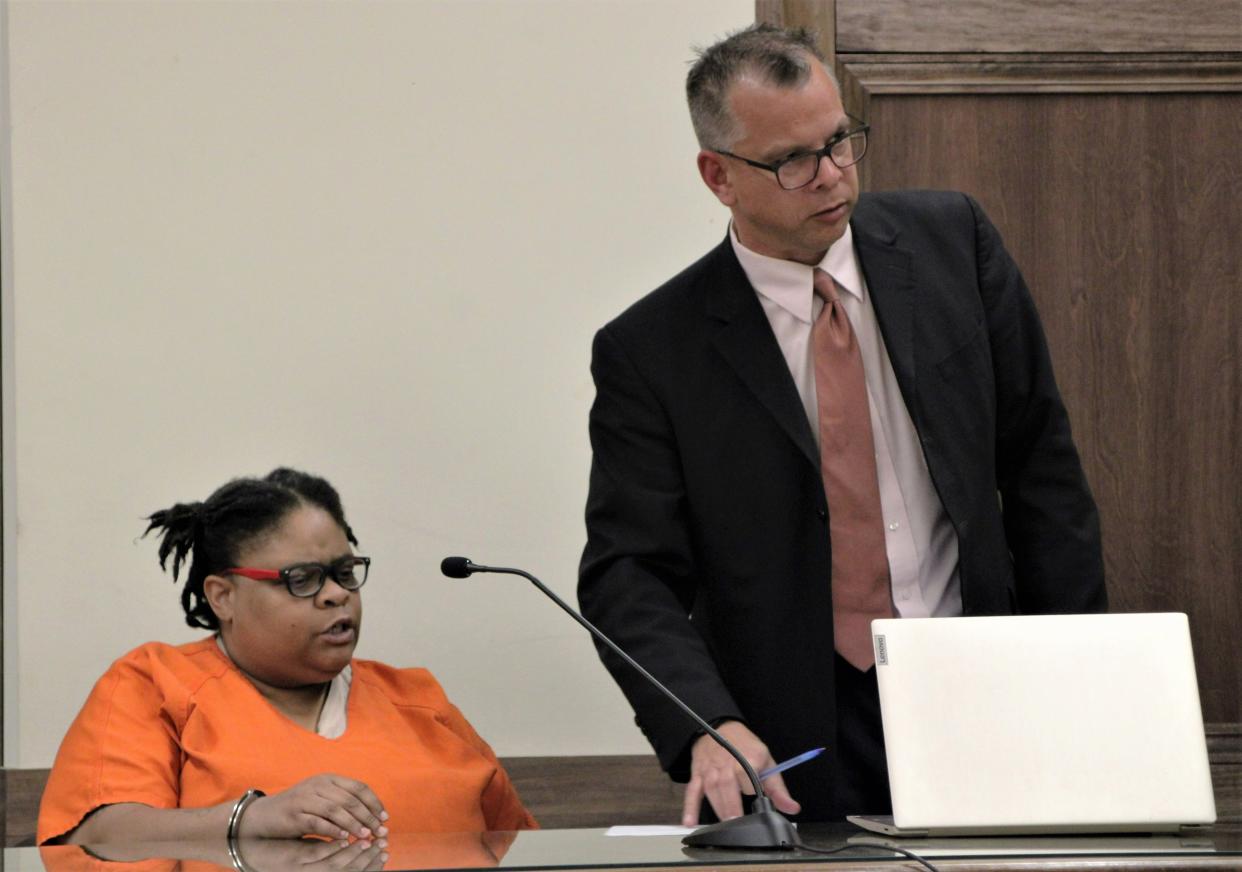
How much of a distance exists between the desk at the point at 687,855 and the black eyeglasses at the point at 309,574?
0.74 meters

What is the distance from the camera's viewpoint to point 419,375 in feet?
9.00

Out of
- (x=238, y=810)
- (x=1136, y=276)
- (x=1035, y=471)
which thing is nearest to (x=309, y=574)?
(x=238, y=810)

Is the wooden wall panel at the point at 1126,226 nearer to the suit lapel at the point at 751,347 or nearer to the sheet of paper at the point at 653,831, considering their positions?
the suit lapel at the point at 751,347

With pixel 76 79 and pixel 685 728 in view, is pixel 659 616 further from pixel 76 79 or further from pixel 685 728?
pixel 76 79

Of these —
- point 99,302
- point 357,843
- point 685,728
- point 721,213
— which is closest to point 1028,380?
point 685,728

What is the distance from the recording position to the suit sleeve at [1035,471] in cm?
200

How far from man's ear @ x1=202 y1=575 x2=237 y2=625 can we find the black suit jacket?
24.8 inches

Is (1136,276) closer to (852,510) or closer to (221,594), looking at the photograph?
(852,510)

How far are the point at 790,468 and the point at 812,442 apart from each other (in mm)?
45

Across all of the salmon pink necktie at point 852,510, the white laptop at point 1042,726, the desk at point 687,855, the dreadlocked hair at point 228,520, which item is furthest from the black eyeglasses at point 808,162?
the dreadlocked hair at point 228,520

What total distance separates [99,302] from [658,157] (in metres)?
1.01

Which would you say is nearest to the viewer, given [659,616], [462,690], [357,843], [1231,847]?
[1231,847]

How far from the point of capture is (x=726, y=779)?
1.62m

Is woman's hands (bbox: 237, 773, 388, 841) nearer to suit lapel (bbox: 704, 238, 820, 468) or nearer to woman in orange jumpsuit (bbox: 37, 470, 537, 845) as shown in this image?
woman in orange jumpsuit (bbox: 37, 470, 537, 845)
